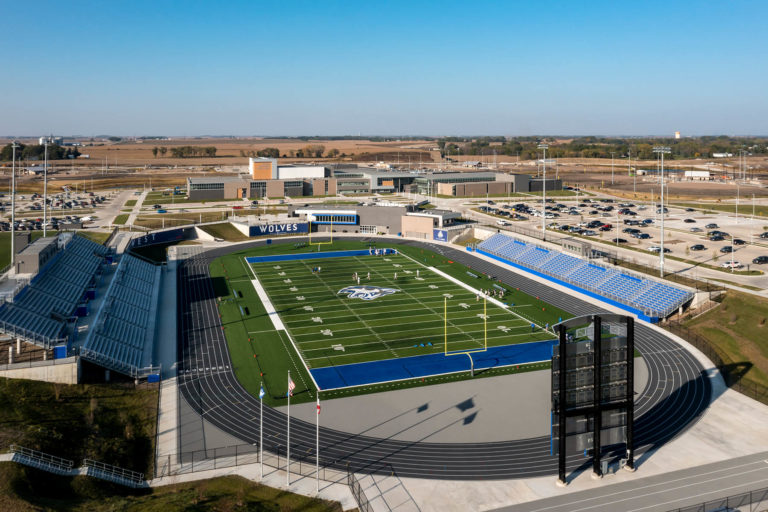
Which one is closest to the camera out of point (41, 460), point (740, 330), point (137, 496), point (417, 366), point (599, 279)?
point (137, 496)

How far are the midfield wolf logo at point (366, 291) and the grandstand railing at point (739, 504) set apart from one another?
1362 inches

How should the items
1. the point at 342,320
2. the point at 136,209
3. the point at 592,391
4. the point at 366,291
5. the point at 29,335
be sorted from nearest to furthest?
1. the point at 592,391
2. the point at 29,335
3. the point at 342,320
4. the point at 366,291
5. the point at 136,209

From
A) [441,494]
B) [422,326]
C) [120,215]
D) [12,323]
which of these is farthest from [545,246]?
[120,215]

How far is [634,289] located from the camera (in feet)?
174

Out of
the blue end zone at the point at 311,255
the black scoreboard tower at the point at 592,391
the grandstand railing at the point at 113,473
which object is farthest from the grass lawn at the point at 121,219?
the black scoreboard tower at the point at 592,391

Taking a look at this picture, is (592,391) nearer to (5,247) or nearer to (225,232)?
(5,247)

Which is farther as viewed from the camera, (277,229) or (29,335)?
(277,229)

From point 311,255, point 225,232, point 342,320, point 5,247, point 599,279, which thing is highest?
point 225,232

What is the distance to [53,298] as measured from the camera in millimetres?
41312

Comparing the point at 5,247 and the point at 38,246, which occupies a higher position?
the point at 38,246

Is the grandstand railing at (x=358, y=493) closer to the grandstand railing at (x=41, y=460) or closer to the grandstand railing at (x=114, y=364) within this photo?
the grandstand railing at (x=41, y=460)

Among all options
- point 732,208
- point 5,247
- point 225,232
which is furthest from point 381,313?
point 732,208

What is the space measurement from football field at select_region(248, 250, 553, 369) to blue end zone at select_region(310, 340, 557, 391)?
97 cm

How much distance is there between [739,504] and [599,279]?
34.6 metres
